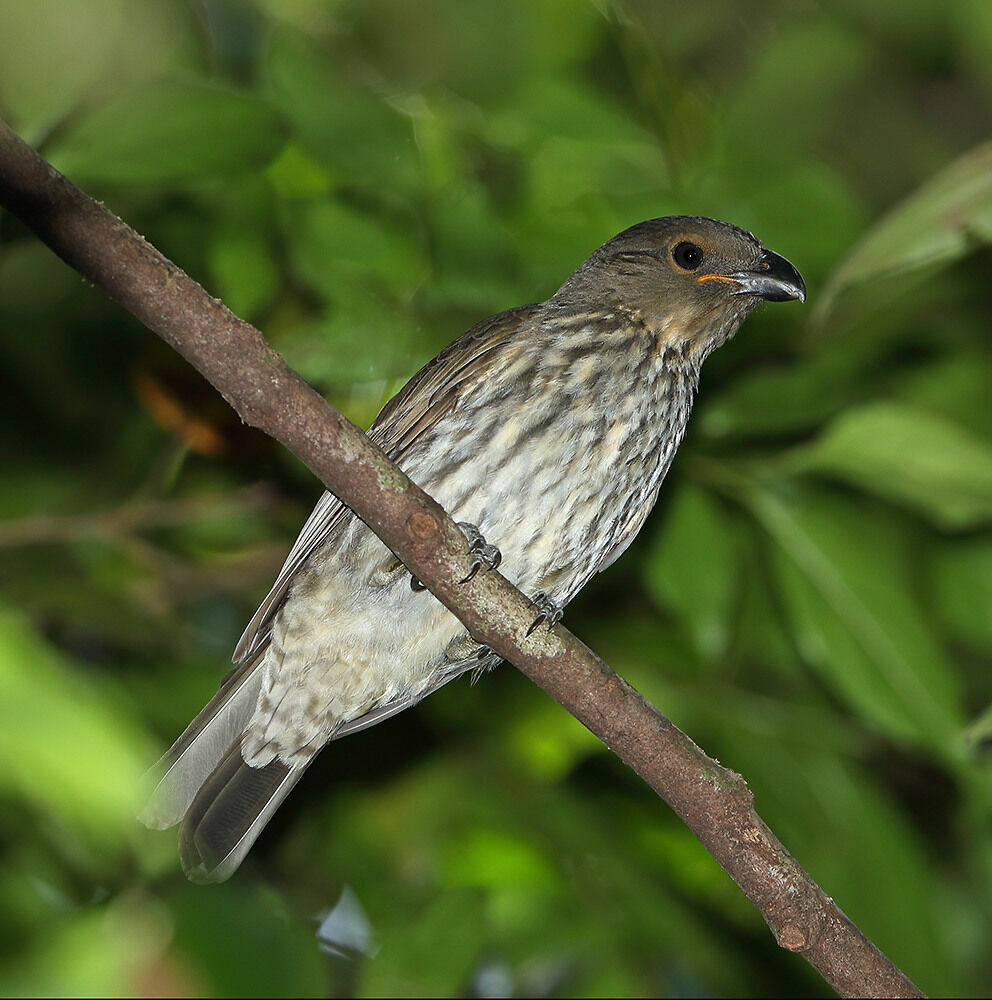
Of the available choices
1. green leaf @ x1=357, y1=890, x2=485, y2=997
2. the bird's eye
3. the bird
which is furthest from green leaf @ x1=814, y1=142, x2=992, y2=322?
green leaf @ x1=357, y1=890, x2=485, y2=997

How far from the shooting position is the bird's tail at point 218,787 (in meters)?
3.05

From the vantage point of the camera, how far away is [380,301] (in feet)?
11.2

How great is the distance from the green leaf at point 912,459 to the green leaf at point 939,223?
754 millimetres

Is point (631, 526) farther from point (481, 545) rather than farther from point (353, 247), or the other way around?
point (353, 247)

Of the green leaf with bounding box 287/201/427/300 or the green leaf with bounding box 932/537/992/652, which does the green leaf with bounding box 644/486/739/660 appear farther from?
the green leaf with bounding box 287/201/427/300

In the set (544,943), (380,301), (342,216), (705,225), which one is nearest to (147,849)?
(544,943)

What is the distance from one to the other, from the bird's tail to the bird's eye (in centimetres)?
170

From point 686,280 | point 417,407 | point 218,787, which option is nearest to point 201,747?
point 218,787

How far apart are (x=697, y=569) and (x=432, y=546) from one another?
1.73 metres

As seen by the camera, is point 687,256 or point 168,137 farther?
point 687,256

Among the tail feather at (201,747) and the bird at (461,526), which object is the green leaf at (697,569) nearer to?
the bird at (461,526)

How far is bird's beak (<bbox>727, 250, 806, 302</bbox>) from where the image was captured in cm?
342

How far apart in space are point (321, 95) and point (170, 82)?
0.48 meters

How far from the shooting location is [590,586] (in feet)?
14.9
